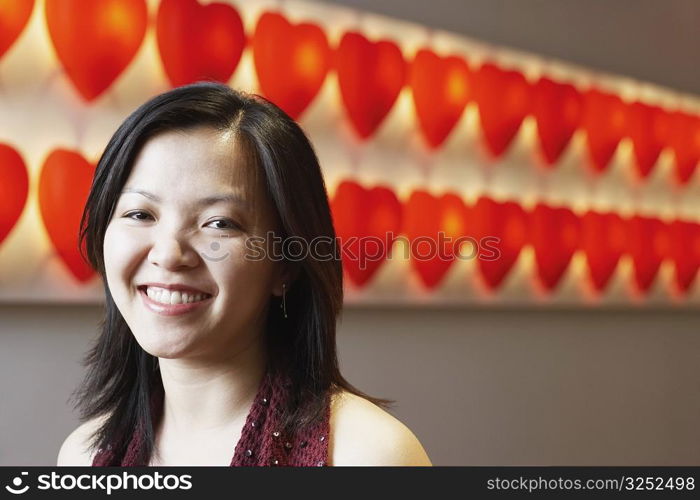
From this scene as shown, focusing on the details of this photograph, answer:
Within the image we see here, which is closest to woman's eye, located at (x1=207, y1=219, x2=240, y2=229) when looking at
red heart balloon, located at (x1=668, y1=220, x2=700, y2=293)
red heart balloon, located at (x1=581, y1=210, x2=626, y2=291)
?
red heart balloon, located at (x1=581, y1=210, x2=626, y2=291)

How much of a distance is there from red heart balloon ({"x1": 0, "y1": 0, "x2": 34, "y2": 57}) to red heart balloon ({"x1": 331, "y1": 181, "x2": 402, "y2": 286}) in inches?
34.4

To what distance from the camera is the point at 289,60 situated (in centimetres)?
214

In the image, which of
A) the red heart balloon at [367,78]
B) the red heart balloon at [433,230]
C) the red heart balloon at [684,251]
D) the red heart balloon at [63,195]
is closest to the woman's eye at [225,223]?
the red heart balloon at [63,195]

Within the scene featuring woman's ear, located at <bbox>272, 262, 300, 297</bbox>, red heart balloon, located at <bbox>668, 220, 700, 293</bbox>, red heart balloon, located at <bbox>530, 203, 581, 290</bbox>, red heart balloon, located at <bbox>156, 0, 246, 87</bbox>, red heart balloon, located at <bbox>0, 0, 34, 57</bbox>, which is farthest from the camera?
red heart balloon, located at <bbox>668, 220, 700, 293</bbox>

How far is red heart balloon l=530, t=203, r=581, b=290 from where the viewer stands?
2.76 m

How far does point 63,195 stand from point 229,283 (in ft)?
3.32

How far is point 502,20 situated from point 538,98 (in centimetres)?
28

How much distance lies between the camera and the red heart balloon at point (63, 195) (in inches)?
70.2

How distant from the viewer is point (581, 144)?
116 inches

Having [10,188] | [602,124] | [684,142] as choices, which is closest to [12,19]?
[10,188]

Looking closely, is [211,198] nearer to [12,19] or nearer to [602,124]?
[12,19]

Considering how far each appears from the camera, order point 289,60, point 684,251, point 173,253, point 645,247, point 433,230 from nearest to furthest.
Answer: point 173,253 < point 289,60 < point 433,230 < point 645,247 < point 684,251

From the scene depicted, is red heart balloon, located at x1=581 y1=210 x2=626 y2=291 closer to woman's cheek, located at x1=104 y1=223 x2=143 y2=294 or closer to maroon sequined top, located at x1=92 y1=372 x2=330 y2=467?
maroon sequined top, located at x1=92 y1=372 x2=330 y2=467
